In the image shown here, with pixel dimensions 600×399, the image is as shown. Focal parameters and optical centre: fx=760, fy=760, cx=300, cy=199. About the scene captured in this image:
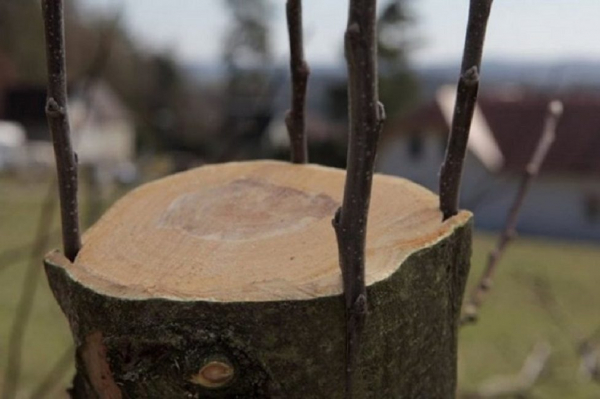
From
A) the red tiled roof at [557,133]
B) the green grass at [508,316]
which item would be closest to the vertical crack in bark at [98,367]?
the green grass at [508,316]

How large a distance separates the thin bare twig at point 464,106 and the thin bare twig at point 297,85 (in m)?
0.19

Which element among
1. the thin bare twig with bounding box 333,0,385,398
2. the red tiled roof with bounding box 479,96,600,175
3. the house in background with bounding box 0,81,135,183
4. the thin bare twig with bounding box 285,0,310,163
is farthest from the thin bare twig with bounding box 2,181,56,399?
the house in background with bounding box 0,81,135,183

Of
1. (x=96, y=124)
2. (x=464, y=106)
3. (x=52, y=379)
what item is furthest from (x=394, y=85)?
(x=464, y=106)

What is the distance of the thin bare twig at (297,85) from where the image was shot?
715mm

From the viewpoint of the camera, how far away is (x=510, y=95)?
9547 millimetres

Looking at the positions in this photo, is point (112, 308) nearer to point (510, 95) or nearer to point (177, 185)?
point (177, 185)

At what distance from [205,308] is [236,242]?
99mm

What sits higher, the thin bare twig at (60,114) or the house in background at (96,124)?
the thin bare twig at (60,114)

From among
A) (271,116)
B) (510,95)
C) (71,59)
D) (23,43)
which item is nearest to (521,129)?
Answer: (510,95)

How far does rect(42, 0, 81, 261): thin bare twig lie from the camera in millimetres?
494

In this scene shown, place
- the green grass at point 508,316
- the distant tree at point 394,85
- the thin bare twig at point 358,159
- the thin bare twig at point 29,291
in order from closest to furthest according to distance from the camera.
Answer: the thin bare twig at point 358,159
the thin bare twig at point 29,291
the green grass at point 508,316
the distant tree at point 394,85

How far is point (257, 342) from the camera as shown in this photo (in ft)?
1.52

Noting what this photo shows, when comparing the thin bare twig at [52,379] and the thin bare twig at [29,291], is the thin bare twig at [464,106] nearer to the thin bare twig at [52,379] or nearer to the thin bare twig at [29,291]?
the thin bare twig at [52,379]

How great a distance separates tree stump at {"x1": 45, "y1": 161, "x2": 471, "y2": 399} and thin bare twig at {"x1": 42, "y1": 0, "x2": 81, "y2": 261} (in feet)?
0.14
